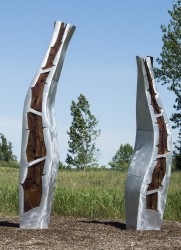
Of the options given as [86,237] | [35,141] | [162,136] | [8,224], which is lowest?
[86,237]

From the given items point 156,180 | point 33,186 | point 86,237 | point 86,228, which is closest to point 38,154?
point 33,186

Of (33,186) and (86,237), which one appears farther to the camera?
(33,186)

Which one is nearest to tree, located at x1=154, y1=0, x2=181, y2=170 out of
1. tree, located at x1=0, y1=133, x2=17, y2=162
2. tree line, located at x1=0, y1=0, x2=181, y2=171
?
tree line, located at x1=0, y1=0, x2=181, y2=171

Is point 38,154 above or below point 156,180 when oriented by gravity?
above

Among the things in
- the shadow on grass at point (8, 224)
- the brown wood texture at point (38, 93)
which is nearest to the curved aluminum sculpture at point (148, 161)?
the brown wood texture at point (38, 93)

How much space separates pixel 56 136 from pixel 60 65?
1136mm

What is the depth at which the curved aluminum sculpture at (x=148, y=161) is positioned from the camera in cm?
898

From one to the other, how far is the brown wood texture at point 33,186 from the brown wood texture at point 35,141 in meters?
0.14

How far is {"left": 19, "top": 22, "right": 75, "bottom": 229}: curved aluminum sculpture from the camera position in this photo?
852cm

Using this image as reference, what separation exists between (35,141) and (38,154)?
201mm

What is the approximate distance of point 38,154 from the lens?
8.51 metres

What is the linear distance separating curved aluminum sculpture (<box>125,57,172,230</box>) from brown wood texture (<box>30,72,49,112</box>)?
1670 millimetres

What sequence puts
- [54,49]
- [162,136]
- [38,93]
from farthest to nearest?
[162,136] → [54,49] → [38,93]

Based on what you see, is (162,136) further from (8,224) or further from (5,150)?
(5,150)
